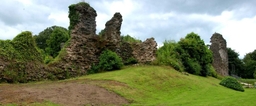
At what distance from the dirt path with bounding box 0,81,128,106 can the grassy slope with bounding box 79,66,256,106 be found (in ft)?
3.09

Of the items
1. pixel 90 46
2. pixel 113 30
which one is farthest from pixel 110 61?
pixel 113 30

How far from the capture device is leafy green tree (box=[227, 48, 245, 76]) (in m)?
72.7

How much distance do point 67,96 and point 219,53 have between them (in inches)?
1401

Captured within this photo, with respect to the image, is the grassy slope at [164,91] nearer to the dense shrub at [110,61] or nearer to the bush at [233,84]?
the dense shrub at [110,61]

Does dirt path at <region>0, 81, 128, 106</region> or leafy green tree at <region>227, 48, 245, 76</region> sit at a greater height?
leafy green tree at <region>227, 48, 245, 76</region>

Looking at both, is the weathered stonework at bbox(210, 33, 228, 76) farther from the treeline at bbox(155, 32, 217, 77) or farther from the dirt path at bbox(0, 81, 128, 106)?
the dirt path at bbox(0, 81, 128, 106)

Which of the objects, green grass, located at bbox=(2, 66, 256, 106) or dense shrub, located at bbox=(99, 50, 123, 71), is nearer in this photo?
green grass, located at bbox=(2, 66, 256, 106)

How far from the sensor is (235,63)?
72875 millimetres

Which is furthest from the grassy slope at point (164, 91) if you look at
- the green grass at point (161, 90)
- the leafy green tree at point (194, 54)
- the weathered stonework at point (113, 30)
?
the leafy green tree at point (194, 54)

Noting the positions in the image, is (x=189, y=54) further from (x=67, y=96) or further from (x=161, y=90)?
(x=67, y=96)

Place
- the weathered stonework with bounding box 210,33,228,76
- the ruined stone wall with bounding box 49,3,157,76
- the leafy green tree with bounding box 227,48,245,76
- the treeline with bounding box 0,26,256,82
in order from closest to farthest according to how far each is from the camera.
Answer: the treeline with bounding box 0,26,256,82 < the ruined stone wall with bounding box 49,3,157,76 < the weathered stonework with bounding box 210,33,228,76 < the leafy green tree with bounding box 227,48,245,76

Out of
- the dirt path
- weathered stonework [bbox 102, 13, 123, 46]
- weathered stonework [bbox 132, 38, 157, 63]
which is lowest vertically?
the dirt path

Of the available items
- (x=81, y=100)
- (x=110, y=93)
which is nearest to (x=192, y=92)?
(x=110, y=93)

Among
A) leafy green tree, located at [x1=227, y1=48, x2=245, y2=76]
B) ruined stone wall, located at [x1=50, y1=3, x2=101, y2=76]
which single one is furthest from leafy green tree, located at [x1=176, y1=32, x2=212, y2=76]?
leafy green tree, located at [x1=227, y1=48, x2=245, y2=76]
